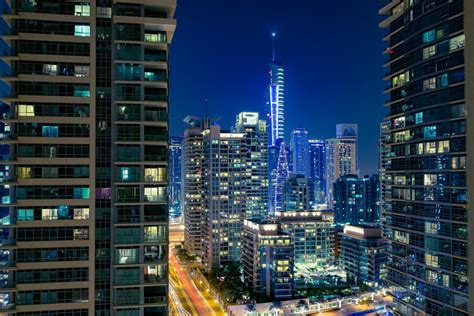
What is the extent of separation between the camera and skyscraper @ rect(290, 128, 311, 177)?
186 meters

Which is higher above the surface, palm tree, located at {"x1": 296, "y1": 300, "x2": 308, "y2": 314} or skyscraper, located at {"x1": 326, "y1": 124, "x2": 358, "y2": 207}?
skyscraper, located at {"x1": 326, "y1": 124, "x2": 358, "y2": 207}

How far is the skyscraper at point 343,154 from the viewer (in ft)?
537

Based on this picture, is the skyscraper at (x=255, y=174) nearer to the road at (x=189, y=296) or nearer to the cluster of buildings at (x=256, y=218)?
Result: the cluster of buildings at (x=256, y=218)

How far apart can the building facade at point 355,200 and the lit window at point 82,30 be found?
88.2 metres

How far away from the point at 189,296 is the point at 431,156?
38.1 m

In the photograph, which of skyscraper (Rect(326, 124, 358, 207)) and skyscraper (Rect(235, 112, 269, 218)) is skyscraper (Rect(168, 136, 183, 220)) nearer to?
skyscraper (Rect(235, 112, 269, 218))

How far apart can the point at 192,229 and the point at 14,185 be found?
60.5 m

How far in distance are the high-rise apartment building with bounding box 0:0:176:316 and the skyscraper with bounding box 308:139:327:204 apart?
477 ft

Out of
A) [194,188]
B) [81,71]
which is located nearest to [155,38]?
[81,71]

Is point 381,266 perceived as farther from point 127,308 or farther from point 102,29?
point 102,29

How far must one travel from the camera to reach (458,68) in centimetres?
2777

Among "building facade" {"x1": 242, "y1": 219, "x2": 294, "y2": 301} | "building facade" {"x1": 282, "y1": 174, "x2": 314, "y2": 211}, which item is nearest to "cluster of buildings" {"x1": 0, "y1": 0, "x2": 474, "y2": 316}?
"building facade" {"x1": 242, "y1": 219, "x2": 294, "y2": 301}

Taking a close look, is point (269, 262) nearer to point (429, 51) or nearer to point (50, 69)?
point (429, 51)

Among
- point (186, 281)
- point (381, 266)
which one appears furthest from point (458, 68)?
point (186, 281)
